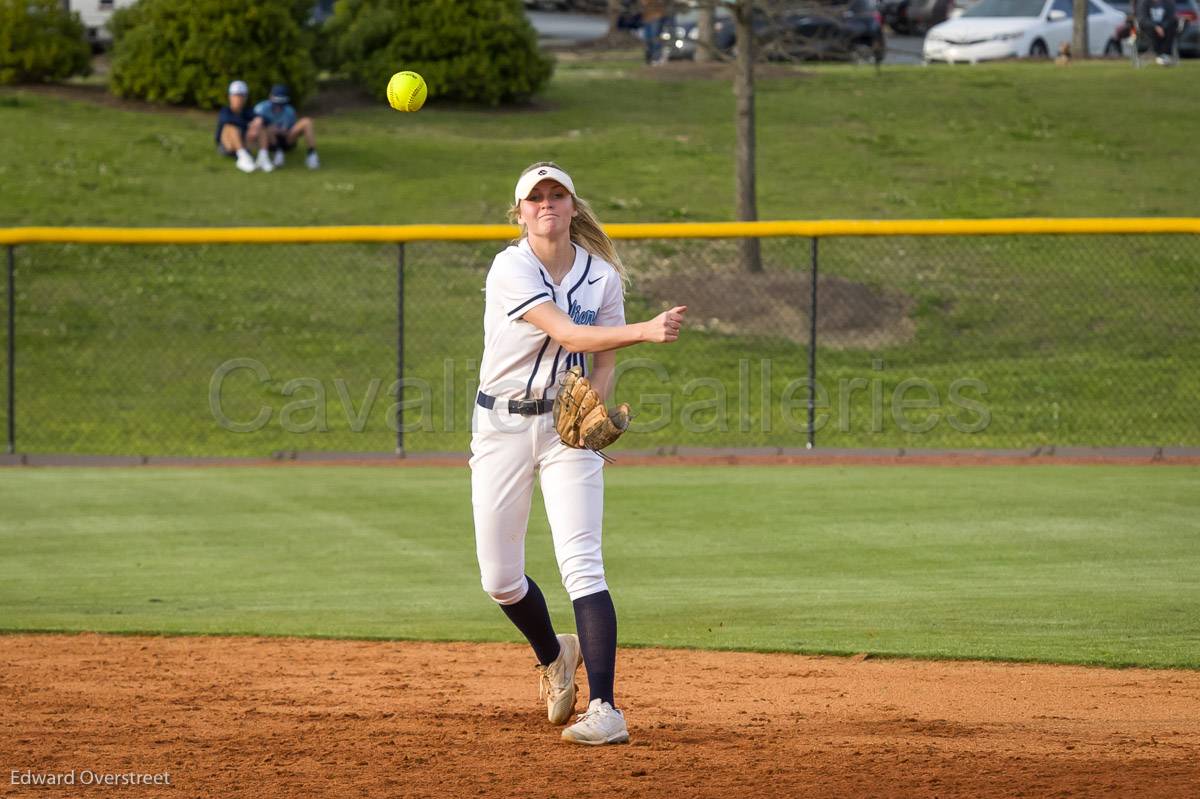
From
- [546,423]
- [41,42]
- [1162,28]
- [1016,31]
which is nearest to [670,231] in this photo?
[546,423]

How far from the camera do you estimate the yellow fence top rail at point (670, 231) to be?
1221 centimetres

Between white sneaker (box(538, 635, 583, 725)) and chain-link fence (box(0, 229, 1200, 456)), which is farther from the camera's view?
chain-link fence (box(0, 229, 1200, 456))

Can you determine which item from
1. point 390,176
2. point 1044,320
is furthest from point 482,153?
point 1044,320

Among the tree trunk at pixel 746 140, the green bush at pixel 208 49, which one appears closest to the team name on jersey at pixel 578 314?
the tree trunk at pixel 746 140

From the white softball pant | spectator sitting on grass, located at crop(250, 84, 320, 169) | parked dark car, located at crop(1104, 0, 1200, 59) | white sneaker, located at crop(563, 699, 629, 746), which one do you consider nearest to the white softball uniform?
the white softball pant

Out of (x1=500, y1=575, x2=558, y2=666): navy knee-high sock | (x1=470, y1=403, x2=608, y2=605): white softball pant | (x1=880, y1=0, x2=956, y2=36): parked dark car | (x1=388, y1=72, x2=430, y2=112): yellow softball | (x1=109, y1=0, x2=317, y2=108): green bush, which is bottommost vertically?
(x1=500, y1=575, x2=558, y2=666): navy knee-high sock

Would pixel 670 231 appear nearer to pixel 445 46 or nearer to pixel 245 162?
pixel 245 162

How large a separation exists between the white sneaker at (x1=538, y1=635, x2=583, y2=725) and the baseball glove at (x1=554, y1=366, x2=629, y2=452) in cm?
87

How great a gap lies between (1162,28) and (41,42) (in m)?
20.4

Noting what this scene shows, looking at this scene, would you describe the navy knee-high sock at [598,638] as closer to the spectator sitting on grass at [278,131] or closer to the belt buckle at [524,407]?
the belt buckle at [524,407]

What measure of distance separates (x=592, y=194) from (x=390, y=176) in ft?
9.44

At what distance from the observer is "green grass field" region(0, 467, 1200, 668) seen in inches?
277

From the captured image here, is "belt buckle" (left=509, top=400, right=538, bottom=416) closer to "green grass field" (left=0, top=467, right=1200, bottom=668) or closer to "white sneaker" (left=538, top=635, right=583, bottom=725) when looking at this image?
"white sneaker" (left=538, top=635, right=583, bottom=725)

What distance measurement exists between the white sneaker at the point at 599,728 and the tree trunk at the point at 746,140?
12314 mm
